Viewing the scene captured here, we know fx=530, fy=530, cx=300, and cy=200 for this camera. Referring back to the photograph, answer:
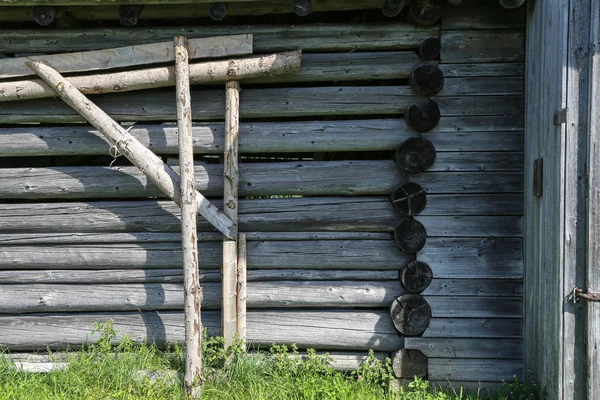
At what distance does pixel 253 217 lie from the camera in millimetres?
4125

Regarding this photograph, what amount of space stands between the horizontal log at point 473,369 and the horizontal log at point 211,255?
0.82 meters

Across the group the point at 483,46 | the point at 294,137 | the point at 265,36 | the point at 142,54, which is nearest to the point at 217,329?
the point at 294,137

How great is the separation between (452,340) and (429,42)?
2.25 metres

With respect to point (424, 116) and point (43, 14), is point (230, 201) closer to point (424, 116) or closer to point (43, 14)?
point (424, 116)

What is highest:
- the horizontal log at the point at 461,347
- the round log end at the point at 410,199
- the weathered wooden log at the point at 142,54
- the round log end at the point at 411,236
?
the weathered wooden log at the point at 142,54

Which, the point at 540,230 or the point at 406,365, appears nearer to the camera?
the point at 540,230

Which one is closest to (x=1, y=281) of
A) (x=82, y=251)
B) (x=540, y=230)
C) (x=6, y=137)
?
(x=82, y=251)

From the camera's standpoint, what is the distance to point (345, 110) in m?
4.09

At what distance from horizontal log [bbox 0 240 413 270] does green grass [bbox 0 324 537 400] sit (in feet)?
1.83

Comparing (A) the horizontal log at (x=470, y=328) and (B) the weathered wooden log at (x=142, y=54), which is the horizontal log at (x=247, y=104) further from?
(A) the horizontal log at (x=470, y=328)

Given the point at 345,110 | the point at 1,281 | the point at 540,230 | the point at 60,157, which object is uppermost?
the point at 345,110

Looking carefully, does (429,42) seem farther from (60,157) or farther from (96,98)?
(60,157)

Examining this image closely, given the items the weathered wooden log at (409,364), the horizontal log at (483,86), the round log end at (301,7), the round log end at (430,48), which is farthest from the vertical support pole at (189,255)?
the horizontal log at (483,86)

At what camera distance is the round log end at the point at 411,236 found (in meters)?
3.97
